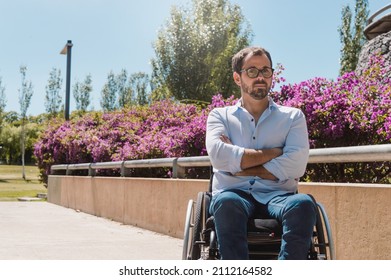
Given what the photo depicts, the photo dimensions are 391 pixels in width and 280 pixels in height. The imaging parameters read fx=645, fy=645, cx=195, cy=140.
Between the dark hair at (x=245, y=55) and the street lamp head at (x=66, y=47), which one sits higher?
the street lamp head at (x=66, y=47)

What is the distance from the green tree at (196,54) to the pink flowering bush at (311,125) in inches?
1066

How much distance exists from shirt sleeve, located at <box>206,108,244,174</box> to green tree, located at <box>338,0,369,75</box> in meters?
39.5

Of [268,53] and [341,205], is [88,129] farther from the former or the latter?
[268,53]

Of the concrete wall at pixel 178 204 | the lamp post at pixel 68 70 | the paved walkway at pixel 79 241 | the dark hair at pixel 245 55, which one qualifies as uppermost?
the lamp post at pixel 68 70

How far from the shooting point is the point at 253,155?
3.61m

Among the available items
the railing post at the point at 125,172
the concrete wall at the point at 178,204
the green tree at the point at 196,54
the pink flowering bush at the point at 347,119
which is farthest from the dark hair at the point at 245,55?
the green tree at the point at 196,54

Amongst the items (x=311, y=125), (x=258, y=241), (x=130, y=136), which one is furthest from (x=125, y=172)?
(x=258, y=241)

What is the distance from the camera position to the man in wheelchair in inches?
130

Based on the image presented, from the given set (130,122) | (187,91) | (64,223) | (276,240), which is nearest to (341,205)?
(276,240)

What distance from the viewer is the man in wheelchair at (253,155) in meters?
3.31

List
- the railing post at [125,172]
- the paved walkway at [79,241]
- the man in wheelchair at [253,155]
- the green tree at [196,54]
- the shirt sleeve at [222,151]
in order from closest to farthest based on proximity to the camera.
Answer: the man in wheelchair at [253,155] < the shirt sleeve at [222,151] < the paved walkway at [79,241] < the railing post at [125,172] < the green tree at [196,54]

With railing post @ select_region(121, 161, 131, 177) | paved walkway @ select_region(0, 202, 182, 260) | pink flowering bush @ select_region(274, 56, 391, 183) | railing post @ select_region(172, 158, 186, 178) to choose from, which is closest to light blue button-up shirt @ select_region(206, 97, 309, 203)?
paved walkway @ select_region(0, 202, 182, 260)

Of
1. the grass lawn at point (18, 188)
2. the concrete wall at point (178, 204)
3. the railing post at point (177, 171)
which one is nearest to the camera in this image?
the concrete wall at point (178, 204)

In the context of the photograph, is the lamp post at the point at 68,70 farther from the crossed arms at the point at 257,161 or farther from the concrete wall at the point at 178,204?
the crossed arms at the point at 257,161
